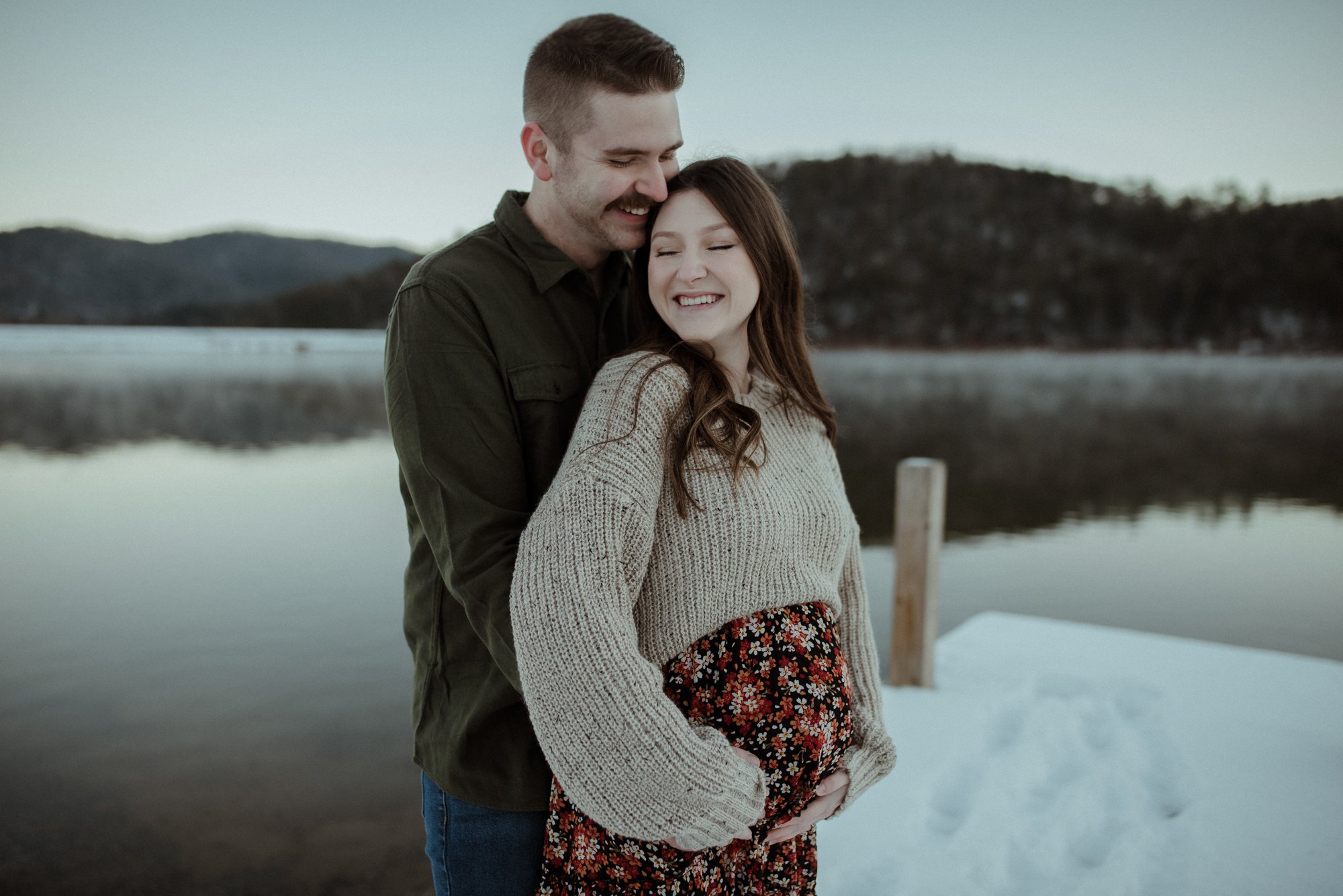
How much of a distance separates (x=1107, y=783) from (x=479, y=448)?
2.67 metres

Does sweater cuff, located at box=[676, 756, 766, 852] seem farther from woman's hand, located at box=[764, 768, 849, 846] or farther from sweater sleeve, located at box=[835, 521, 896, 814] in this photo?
sweater sleeve, located at box=[835, 521, 896, 814]

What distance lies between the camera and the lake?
3686mm

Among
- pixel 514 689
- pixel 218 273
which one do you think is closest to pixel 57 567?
pixel 514 689

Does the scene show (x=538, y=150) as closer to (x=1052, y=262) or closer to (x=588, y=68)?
(x=588, y=68)

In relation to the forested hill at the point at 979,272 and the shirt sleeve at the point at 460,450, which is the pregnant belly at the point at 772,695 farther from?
the forested hill at the point at 979,272

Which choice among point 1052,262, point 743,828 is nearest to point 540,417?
point 743,828

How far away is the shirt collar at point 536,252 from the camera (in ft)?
4.35

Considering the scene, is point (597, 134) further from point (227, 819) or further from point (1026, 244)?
point (1026, 244)

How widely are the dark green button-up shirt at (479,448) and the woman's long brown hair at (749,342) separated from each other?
6.0 inches

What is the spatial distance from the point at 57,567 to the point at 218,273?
74.9 metres

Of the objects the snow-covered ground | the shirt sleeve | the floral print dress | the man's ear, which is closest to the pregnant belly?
the floral print dress

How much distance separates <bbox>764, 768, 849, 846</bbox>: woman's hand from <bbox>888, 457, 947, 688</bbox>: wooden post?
2.49m

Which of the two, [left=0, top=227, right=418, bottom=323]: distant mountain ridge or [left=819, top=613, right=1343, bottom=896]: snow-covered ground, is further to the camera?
[left=0, top=227, right=418, bottom=323]: distant mountain ridge

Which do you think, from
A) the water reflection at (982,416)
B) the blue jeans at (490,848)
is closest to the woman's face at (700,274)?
the blue jeans at (490,848)
